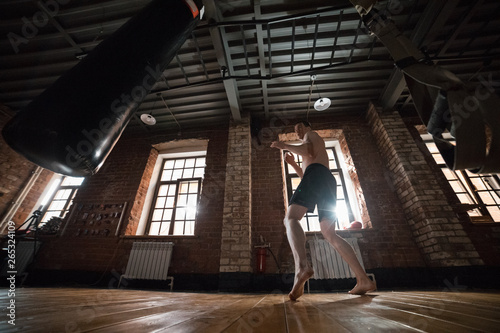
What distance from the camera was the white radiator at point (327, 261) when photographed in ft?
9.79

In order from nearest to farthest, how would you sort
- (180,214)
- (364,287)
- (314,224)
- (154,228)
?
1. (364,287)
2. (314,224)
3. (154,228)
4. (180,214)

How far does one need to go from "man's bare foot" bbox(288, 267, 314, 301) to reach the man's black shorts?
0.49 m

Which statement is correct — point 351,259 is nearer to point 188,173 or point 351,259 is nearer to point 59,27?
point 188,173

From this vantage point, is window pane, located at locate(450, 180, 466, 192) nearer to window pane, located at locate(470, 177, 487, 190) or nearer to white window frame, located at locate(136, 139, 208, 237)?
window pane, located at locate(470, 177, 487, 190)

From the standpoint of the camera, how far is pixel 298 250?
1.48 metres

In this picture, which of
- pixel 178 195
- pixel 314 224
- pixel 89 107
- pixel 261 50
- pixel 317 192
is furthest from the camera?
pixel 178 195

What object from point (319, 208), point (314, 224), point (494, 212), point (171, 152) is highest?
point (171, 152)

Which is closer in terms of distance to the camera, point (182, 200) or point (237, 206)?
point (237, 206)

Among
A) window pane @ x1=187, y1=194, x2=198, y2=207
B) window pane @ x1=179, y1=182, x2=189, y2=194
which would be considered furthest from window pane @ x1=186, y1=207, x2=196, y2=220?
window pane @ x1=179, y1=182, x2=189, y2=194

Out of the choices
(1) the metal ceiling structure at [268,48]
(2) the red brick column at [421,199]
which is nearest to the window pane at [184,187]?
(1) the metal ceiling structure at [268,48]

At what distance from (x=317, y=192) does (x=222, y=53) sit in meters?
2.85

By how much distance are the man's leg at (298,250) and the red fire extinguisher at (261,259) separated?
5.53ft

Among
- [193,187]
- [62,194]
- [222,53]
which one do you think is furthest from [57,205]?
[222,53]

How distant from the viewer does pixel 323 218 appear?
175cm
